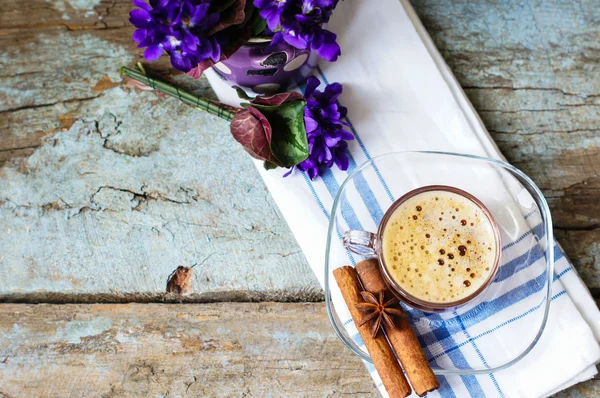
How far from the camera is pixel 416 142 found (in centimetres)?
98

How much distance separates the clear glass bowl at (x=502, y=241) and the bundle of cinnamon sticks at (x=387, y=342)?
1.1 inches

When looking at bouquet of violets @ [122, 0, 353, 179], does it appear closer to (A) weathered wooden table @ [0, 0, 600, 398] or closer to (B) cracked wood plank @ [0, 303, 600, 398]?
(A) weathered wooden table @ [0, 0, 600, 398]

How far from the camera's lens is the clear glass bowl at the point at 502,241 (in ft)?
3.01

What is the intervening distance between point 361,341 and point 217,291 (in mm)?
267

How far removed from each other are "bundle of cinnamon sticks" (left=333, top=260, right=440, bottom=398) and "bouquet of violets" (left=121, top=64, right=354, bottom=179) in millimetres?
177

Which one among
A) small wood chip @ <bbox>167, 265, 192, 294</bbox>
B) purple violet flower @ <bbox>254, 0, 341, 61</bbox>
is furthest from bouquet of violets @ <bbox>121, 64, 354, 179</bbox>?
small wood chip @ <bbox>167, 265, 192, 294</bbox>

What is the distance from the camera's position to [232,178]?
A: 1.05m

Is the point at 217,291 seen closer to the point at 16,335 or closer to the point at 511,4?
the point at 16,335

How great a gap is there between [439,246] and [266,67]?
38 cm

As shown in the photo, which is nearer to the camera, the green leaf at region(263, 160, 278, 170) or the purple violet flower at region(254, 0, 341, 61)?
the purple violet flower at region(254, 0, 341, 61)

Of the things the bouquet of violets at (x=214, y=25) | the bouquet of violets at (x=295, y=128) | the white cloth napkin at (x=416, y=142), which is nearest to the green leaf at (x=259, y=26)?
the bouquet of violets at (x=214, y=25)

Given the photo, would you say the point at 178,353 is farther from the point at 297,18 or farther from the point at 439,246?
the point at 297,18

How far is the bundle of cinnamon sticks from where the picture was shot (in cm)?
88

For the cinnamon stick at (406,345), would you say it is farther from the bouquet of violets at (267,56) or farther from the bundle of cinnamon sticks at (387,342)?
the bouquet of violets at (267,56)
